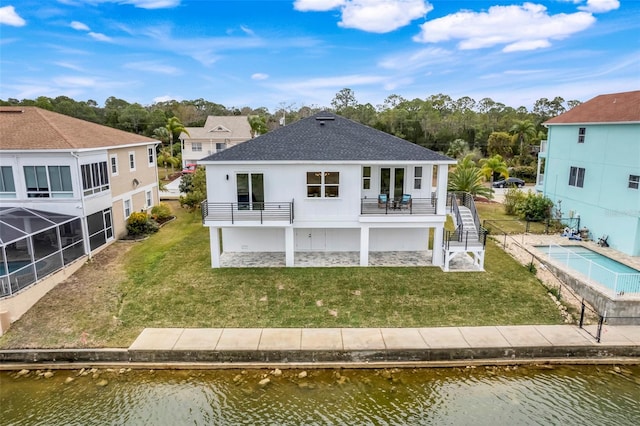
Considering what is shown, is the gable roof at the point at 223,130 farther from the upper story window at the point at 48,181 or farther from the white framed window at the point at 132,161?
the upper story window at the point at 48,181

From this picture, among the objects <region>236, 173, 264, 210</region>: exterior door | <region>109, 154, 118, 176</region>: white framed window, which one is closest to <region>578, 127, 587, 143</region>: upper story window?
<region>236, 173, 264, 210</region>: exterior door

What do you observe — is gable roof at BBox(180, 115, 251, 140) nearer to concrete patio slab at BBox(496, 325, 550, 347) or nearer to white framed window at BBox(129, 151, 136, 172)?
white framed window at BBox(129, 151, 136, 172)

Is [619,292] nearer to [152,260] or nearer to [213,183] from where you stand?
[213,183]

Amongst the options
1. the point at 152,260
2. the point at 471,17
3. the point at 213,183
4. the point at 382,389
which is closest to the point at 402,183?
the point at 213,183

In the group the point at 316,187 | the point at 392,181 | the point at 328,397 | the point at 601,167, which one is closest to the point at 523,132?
the point at 601,167

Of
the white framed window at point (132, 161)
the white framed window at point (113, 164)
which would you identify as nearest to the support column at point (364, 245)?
the white framed window at point (113, 164)
